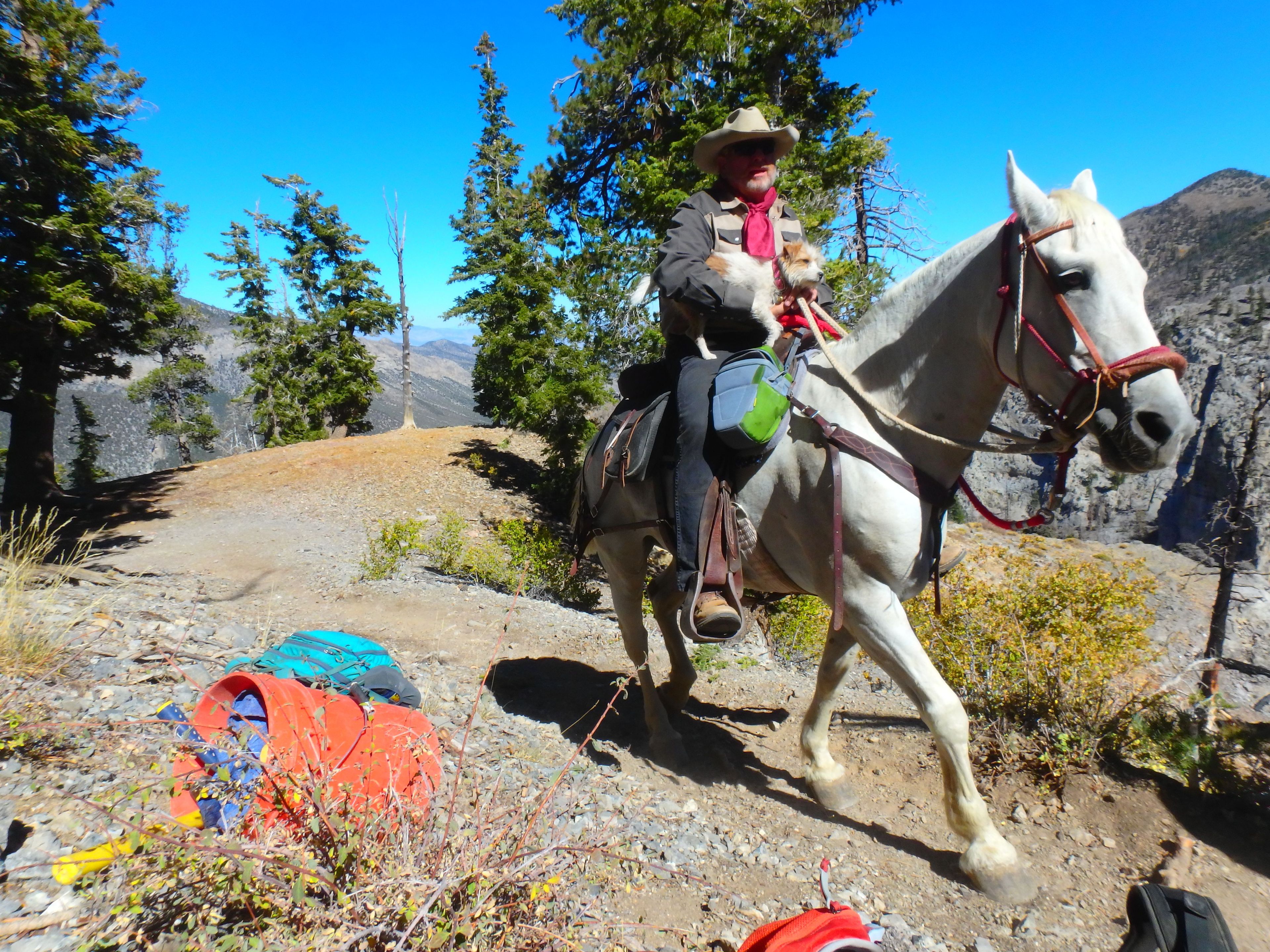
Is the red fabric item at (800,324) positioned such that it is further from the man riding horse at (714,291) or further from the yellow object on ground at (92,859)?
the yellow object on ground at (92,859)

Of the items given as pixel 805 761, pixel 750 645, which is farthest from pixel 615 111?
pixel 805 761

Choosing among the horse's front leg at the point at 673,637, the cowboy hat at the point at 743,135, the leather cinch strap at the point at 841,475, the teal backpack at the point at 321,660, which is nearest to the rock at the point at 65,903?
the teal backpack at the point at 321,660

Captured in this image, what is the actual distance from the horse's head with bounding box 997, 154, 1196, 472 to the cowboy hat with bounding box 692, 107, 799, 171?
1.50m

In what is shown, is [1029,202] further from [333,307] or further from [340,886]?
[333,307]

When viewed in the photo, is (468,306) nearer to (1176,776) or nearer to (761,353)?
(761,353)

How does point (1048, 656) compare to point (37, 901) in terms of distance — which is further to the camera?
point (1048, 656)

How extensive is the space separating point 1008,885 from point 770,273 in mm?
2807

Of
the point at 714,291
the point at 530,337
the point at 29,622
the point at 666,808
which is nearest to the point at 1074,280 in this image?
the point at 714,291

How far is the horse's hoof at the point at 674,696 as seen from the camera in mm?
4594

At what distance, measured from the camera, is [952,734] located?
266 centimetres

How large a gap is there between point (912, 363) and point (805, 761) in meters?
2.32

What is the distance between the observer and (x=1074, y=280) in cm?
221

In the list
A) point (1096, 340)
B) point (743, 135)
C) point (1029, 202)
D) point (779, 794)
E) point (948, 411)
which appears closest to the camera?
point (1096, 340)

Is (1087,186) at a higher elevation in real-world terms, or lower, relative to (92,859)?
higher
